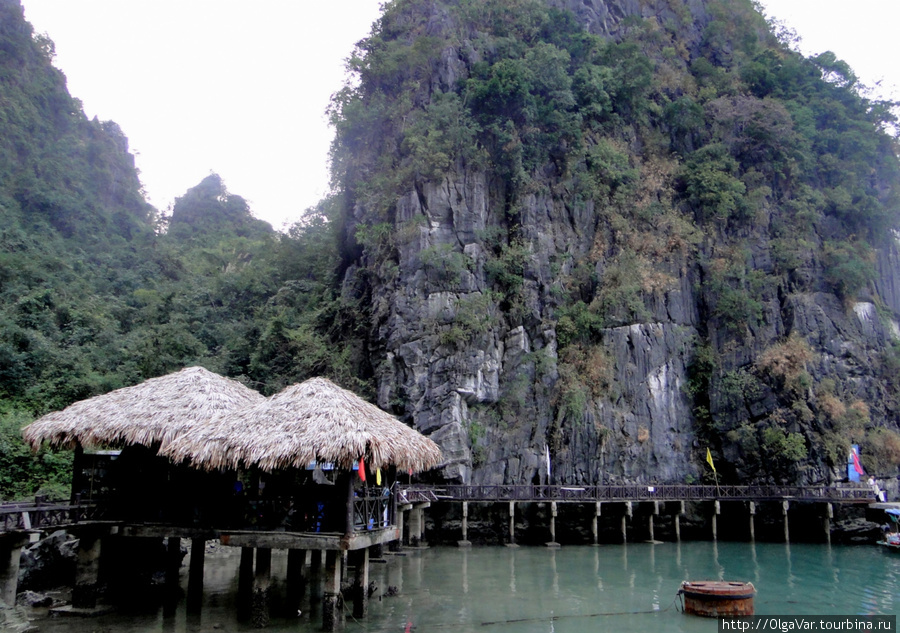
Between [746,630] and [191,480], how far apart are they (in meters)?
11.5

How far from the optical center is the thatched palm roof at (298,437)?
11289mm

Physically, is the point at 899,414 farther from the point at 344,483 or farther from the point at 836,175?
the point at 344,483

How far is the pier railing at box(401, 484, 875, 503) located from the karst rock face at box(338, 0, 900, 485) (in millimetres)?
888

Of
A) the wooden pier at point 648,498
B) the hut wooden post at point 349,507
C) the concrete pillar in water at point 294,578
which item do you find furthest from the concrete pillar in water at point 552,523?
the hut wooden post at point 349,507

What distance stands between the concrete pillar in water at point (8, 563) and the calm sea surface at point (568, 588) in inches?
35.8

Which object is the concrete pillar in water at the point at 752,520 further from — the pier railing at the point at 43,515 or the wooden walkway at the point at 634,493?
the pier railing at the point at 43,515

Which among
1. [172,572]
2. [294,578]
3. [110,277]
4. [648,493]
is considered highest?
[110,277]

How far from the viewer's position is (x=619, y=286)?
28.6 m

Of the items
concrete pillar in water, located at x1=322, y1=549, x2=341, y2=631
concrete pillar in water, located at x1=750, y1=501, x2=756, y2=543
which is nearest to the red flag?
concrete pillar in water, located at x1=750, y1=501, x2=756, y2=543

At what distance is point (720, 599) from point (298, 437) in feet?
29.1

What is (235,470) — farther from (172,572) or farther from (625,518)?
(625,518)

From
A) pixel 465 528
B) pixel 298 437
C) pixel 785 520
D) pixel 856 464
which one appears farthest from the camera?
pixel 856 464

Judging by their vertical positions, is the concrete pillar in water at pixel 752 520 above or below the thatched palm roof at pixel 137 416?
below

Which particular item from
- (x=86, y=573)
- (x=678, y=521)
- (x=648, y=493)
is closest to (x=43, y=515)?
(x=86, y=573)
